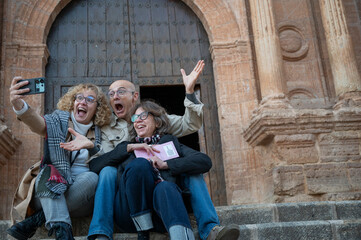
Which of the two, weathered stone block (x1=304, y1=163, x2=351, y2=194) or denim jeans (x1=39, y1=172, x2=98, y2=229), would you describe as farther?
weathered stone block (x1=304, y1=163, x2=351, y2=194)

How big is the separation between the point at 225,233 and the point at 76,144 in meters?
1.24

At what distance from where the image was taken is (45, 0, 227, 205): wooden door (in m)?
6.83

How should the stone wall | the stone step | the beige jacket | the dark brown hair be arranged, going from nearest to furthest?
the stone step → the dark brown hair → the beige jacket → the stone wall

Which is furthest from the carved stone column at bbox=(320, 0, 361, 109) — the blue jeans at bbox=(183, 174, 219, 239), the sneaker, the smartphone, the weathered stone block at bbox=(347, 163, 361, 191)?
the smartphone

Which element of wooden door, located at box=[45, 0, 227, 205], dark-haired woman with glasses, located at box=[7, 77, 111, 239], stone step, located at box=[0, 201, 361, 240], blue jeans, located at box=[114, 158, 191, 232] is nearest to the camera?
blue jeans, located at box=[114, 158, 191, 232]

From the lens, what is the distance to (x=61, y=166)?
9.88 feet

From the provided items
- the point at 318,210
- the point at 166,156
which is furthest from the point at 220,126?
the point at 166,156

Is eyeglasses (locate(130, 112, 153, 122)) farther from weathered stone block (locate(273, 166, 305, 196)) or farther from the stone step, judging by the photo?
weathered stone block (locate(273, 166, 305, 196))

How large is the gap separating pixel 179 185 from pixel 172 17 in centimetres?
492

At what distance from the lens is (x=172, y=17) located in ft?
24.4

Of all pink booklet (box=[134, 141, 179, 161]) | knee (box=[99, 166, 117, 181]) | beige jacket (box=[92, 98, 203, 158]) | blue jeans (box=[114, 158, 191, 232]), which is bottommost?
blue jeans (box=[114, 158, 191, 232])

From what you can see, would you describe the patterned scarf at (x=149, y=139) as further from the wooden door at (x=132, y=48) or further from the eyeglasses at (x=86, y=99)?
the wooden door at (x=132, y=48)

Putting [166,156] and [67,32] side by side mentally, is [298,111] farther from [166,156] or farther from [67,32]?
[67,32]

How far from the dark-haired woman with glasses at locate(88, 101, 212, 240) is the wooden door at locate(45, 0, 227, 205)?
3459mm
